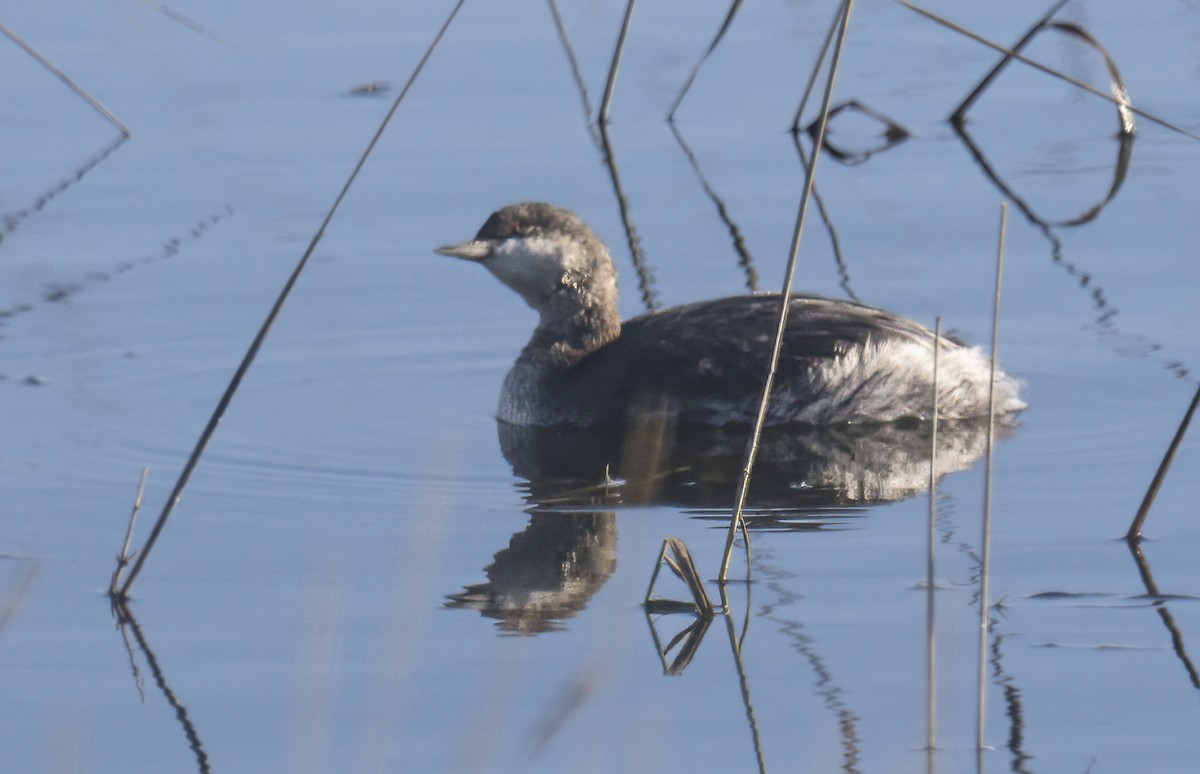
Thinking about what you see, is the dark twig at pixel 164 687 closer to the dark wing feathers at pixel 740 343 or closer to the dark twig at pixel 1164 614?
the dark twig at pixel 1164 614

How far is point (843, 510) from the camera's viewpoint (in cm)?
649

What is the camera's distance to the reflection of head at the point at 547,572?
557cm

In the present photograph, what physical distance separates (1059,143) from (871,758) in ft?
23.0

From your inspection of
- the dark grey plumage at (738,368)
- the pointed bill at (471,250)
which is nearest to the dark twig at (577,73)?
the pointed bill at (471,250)

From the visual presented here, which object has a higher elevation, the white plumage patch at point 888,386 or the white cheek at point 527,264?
the white cheek at point 527,264

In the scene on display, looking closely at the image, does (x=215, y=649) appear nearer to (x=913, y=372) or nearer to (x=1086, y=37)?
(x=913, y=372)

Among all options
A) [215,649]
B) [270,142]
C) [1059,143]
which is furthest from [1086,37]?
[215,649]

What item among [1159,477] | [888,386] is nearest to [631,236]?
[888,386]

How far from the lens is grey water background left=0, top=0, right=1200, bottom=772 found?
4.79m

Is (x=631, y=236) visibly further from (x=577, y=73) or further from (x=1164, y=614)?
(x=1164, y=614)

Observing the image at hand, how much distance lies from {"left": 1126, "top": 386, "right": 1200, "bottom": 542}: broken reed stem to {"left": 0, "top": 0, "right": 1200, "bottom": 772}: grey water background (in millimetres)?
65

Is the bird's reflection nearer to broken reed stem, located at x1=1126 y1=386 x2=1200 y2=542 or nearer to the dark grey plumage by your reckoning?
the dark grey plumage

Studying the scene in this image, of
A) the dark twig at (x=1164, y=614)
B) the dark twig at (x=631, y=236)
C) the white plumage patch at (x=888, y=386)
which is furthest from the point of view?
the dark twig at (x=631, y=236)

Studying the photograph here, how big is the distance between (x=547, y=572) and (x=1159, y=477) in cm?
169
